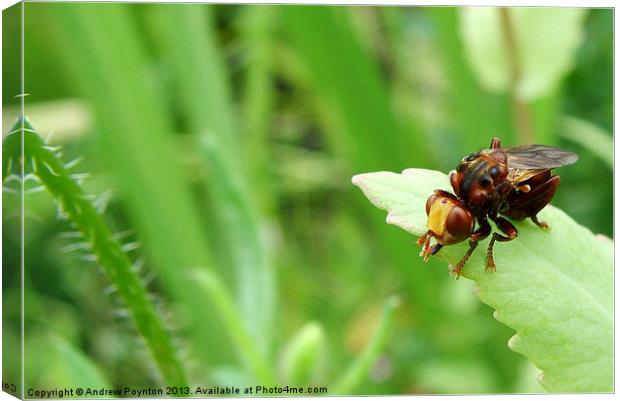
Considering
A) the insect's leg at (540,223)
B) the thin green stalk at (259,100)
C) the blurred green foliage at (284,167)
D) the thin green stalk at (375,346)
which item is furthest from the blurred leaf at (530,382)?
the thin green stalk at (259,100)

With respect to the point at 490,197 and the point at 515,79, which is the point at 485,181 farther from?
the point at 515,79

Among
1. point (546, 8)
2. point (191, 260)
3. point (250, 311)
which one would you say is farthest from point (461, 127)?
point (250, 311)

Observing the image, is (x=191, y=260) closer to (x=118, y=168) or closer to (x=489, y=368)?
(x=118, y=168)

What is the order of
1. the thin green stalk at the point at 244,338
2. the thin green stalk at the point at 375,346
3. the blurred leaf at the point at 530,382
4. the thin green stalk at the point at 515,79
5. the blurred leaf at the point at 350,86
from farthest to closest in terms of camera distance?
the blurred leaf at the point at 350,86 < the thin green stalk at the point at 515,79 < the blurred leaf at the point at 530,382 < the thin green stalk at the point at 244,338 < the thin green stalk at the point at 375,346

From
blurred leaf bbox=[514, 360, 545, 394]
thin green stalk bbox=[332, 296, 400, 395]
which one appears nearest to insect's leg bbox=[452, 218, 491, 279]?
thin green stalk bbox=[332, 296, 400, 395]

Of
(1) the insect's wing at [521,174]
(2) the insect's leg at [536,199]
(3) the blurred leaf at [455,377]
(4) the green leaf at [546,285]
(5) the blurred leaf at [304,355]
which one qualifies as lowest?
(3) the blurred leaf at [455,377]

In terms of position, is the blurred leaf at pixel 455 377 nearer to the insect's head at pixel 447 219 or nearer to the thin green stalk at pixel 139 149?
the thin green stalk at pixel 139 149
